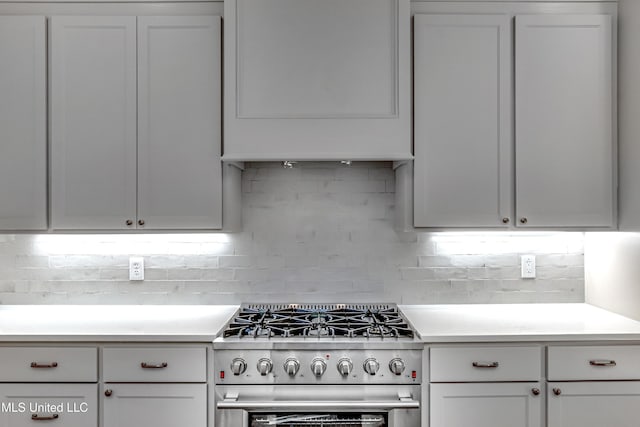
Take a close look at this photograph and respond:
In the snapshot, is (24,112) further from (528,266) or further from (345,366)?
(528,266)

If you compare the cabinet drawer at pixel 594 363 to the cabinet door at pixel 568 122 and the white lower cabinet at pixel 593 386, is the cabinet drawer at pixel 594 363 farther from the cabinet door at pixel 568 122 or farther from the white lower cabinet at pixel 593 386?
the cabinet door at pixel 568 122

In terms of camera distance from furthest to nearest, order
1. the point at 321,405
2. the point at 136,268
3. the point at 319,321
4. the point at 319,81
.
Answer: the point at 136,268 → the point at 319,321 → the point at 319,81 → the point at 321,405

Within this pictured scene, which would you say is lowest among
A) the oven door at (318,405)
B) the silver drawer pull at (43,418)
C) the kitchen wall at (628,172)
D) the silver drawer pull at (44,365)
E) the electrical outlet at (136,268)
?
the silver drawer pull at (43,418)

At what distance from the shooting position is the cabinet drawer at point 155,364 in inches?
76.0

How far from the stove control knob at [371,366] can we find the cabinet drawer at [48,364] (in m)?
1.15

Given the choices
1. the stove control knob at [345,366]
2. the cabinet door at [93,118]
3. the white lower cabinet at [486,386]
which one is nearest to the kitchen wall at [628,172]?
the white lower cabinet at [486,386]

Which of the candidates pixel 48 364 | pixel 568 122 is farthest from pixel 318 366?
pixel 568 122

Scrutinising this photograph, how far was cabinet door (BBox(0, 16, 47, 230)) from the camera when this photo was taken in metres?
2.16

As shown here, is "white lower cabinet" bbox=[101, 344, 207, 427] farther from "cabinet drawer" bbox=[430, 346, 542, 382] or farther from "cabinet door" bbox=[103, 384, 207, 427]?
"cabinet drawer" bbox=[430, 346, 542, 382]

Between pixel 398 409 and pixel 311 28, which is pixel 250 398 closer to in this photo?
pixel 398 409

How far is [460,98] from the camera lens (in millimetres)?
2156

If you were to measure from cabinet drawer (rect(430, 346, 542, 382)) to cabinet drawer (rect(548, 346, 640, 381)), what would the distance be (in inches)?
3.0

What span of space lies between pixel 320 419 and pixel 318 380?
0.15m

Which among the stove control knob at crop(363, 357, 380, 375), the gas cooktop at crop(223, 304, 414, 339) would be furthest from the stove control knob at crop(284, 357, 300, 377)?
the stove control knob at crop(363, 357, 380, 375)
